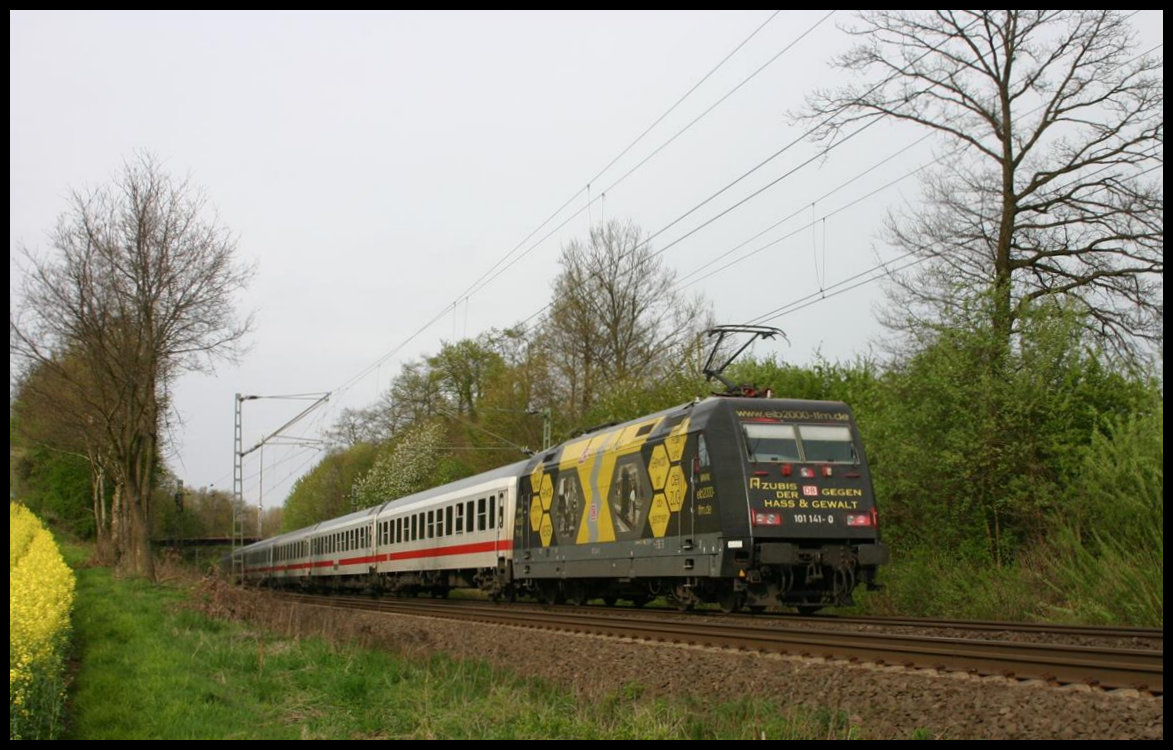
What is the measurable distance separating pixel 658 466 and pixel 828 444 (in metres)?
2.59

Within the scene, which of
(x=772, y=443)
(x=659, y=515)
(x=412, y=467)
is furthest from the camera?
(x=412, y=467)

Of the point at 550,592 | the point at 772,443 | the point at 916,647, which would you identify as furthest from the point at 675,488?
the point at 550,592

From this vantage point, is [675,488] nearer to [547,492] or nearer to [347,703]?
[547,492]

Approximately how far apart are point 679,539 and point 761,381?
14986 mm

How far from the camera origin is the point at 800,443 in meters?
16.1

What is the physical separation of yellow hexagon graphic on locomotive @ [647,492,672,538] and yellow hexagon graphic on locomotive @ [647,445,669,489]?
0.65ft

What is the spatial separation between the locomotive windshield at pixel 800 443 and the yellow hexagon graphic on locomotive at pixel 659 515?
1842 millimetres

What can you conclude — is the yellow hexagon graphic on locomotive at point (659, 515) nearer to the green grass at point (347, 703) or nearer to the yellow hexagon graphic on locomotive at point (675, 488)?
the yellow hexagon graphic on locomotive at point (675, 488)

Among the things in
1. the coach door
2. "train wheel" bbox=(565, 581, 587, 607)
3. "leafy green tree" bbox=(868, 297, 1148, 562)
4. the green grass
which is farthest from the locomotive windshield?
the coach door

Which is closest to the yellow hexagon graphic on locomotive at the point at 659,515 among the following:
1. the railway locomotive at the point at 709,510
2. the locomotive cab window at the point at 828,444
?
the railway locomotive at the point at 709,510

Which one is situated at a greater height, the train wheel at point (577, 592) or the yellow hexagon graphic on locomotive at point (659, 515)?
the yellow hexagon graphic on locomotive at point (659, 515)

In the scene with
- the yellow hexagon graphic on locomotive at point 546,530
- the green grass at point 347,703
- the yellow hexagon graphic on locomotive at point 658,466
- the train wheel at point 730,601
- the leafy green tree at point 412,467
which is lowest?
the green grass at point 347,703

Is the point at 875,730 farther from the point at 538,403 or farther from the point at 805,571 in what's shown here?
the point at 538,403

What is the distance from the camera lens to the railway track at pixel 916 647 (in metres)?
8.34
